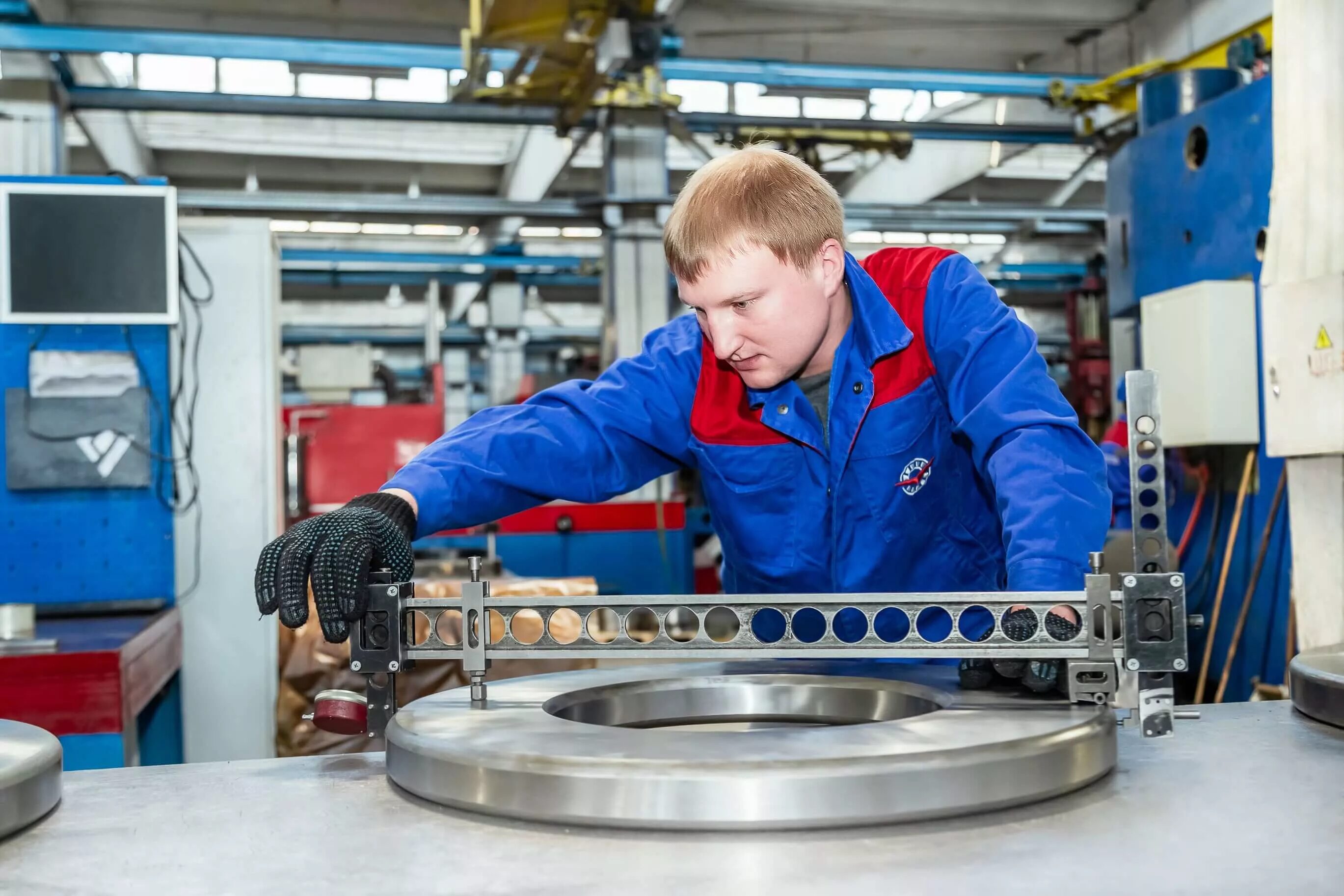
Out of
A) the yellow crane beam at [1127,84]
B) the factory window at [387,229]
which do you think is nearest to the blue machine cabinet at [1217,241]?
the yellow crane beam at [1127,84]

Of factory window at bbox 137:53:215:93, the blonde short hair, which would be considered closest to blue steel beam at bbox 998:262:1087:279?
factory window at bbox 137:53:215:93

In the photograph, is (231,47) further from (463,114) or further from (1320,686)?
(1320,686)

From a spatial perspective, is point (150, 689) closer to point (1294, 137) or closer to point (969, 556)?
point (969, 556)

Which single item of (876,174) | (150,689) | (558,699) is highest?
(876,174)

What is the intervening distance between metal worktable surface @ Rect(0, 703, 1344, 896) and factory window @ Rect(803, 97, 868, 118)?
23.8 ft

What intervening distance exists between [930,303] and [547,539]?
12.4 feet

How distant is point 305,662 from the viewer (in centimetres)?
271

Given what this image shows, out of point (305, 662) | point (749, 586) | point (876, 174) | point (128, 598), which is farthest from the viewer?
point (876, 174)

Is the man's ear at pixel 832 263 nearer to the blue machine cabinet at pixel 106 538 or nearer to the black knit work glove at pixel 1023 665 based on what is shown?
the black knit work glove at pixel 1023 665

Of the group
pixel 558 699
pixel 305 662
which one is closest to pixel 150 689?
pixel 305 662

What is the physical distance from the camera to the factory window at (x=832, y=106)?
25.6ft

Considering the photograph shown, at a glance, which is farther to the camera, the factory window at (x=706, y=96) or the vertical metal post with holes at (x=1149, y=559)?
the factory window at (x=706, y=96)

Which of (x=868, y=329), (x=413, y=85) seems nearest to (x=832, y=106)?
(x=413, y=85)

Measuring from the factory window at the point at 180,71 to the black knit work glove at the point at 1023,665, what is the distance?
7.18 meters
